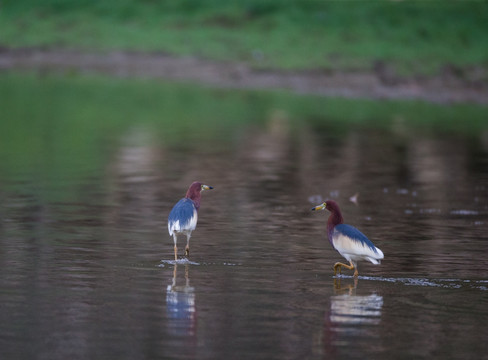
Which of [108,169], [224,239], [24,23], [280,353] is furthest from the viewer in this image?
[24,23]

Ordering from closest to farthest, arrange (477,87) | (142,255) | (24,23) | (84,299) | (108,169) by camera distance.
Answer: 1. (84,299)
2. (142,255)
3. (108,169)
4. (477,87)
5. (24,23)

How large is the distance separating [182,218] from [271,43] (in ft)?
169

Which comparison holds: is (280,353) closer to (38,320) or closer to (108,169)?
(38,320)

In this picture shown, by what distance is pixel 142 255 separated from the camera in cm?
1412

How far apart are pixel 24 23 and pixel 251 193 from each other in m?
51.1

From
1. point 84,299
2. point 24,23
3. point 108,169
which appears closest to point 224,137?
point 108,169

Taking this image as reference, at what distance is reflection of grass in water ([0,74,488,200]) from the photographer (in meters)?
28.4

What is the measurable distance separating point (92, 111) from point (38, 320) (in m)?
33.1

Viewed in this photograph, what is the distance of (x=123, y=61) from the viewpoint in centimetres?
6294

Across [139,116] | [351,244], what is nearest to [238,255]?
[351,244]

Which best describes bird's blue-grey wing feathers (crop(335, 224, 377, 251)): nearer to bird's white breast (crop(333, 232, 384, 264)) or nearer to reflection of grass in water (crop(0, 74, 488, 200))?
bird's white breast (crop(333, 232, 384, 264))

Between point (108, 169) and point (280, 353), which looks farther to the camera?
point (108, 169)

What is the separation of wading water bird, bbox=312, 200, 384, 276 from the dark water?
279 millimetres

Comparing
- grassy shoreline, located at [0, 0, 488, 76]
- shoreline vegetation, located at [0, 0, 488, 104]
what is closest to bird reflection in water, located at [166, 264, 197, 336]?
shoreline vegetation, located at [0, 0, 488, 104]
